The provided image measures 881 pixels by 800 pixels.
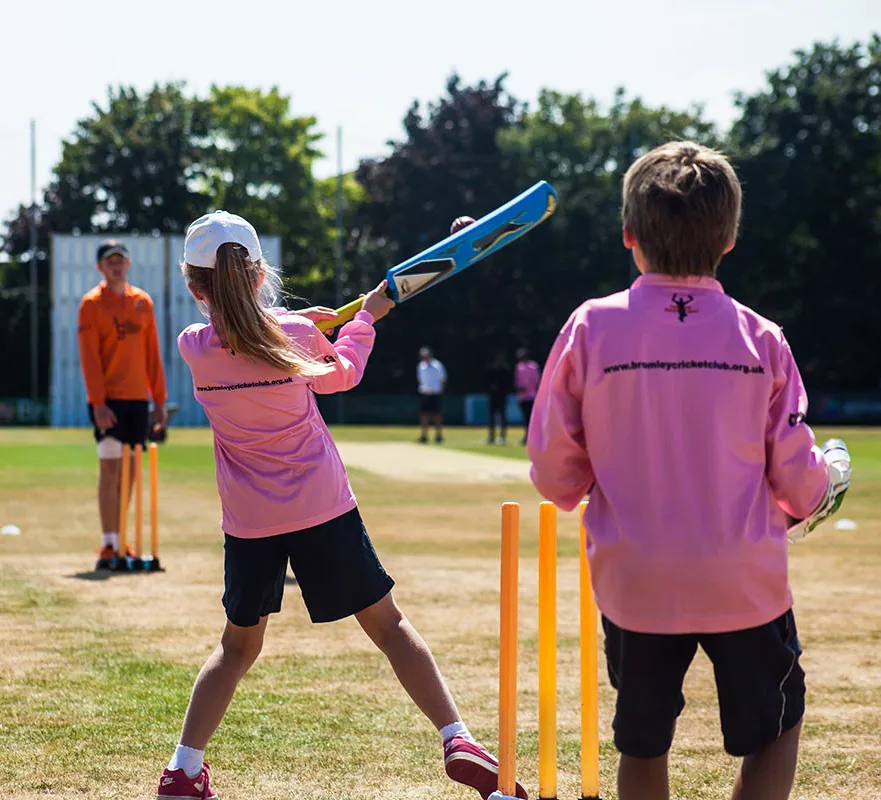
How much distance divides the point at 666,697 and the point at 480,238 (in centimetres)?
222

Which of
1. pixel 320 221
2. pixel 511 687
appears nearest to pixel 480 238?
pixel 511 687

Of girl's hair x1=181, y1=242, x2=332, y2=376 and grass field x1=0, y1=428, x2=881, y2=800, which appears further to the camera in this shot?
grass field x1=0, y1=428, x2=881, y2=800

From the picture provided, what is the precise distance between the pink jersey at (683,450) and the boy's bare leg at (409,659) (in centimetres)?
157

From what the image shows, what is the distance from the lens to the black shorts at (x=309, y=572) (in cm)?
461

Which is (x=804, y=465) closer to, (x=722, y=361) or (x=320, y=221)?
(x=722, y=361)

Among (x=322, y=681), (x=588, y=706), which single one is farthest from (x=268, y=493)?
(x=322, y=681)

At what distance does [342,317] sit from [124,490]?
213 inches

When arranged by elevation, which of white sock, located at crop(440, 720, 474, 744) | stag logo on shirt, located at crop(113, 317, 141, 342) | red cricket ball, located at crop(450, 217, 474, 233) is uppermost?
red cricket ball, located at crop(450, 217, 474, 233)

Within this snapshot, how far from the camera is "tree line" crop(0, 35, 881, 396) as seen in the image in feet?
181

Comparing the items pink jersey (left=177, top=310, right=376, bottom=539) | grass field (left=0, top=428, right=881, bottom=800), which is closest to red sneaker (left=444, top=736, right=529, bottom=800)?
grass field (left=0, top=428, right=881, bottom=800)

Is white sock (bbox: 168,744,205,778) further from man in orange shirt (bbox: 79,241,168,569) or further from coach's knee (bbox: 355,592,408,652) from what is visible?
man in orange shirt (bbox: 79,241,168,569)

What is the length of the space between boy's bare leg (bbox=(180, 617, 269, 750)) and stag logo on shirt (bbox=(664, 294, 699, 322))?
2077 mm

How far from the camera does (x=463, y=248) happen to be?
5020 mm

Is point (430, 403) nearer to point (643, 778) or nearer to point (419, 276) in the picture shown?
point (419, 276)
